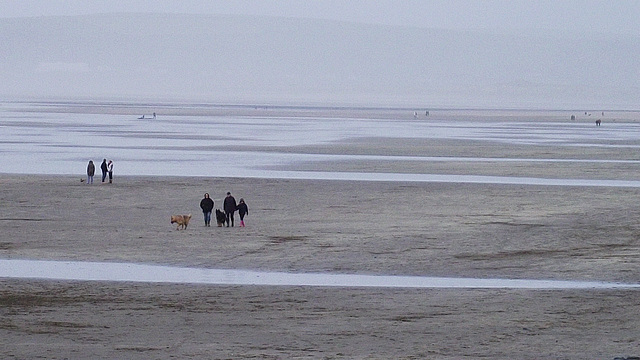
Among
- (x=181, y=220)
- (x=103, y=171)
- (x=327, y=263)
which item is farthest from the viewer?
(x=103, y=171)

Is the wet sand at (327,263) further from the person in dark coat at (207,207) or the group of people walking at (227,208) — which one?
the group of people walking at (227,208)

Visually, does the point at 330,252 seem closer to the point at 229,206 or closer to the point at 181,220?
the point at 229,206

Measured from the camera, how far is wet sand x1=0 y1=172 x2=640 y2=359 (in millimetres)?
13820

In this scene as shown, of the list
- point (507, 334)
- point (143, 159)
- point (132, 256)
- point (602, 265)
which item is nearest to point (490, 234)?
point (602, 265)

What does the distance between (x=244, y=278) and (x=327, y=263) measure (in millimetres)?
2101

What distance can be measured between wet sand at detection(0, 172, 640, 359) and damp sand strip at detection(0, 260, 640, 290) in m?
0.50

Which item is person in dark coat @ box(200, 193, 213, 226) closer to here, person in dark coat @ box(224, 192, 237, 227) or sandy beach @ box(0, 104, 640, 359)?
person in dark coat @ box(224, 192, 237, 227)

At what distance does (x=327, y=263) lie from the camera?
2052cm

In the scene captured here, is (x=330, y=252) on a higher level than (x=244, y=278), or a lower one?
higher

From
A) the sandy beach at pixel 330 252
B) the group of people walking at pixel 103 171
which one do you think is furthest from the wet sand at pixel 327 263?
the group of people walking at pixel 103 171

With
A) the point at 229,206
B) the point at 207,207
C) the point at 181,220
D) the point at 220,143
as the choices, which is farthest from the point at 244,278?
the point at 220,143

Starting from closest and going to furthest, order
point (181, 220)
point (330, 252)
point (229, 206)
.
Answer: point (330, 252), point (181, 220), point (229, 206)

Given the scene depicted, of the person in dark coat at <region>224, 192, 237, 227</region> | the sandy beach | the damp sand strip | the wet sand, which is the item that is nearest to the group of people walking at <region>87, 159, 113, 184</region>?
the wet sand

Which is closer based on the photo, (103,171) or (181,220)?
(181,220)
